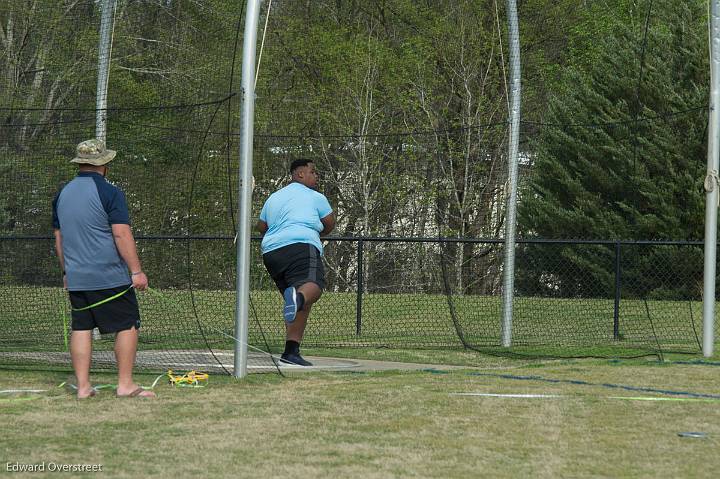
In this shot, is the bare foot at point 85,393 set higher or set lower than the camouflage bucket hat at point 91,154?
lower

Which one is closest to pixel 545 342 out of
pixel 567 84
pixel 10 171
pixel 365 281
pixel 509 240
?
pixel 509 240

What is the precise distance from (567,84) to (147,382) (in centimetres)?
2159

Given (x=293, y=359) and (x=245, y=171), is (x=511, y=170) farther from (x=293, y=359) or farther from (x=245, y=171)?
(x=245, y=171)

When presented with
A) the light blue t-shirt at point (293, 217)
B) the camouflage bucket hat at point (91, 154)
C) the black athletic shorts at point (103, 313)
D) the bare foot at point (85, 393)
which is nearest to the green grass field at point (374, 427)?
the bare foot at point (85, 393)

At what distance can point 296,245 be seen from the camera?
9039 millimetres

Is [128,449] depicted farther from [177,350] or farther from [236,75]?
[177,350]

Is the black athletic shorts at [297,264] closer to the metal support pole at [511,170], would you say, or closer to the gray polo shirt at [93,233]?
the gray polo shirt at [93,233]

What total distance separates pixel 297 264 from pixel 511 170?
3464mm

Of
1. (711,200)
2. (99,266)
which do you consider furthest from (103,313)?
(711,200)

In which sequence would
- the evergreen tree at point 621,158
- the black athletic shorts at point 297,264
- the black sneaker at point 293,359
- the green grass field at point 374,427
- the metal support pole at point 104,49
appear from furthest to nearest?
the evergreen tree at point 621,158
the metal support pole at point 104,49
the black sneaker at point 293,359
the black athletic shorts at point 297,264
the green grass field at point 374,427

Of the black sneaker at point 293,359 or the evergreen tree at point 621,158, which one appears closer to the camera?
the black sneaker at point 293,359

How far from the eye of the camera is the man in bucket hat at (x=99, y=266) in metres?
7.17

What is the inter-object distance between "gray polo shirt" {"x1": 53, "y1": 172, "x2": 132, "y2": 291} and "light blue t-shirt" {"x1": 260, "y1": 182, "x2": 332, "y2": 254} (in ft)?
6.65

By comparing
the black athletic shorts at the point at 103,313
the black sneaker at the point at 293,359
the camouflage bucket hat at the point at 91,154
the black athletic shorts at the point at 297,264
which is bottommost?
the black sneaker at the point at 293,359
